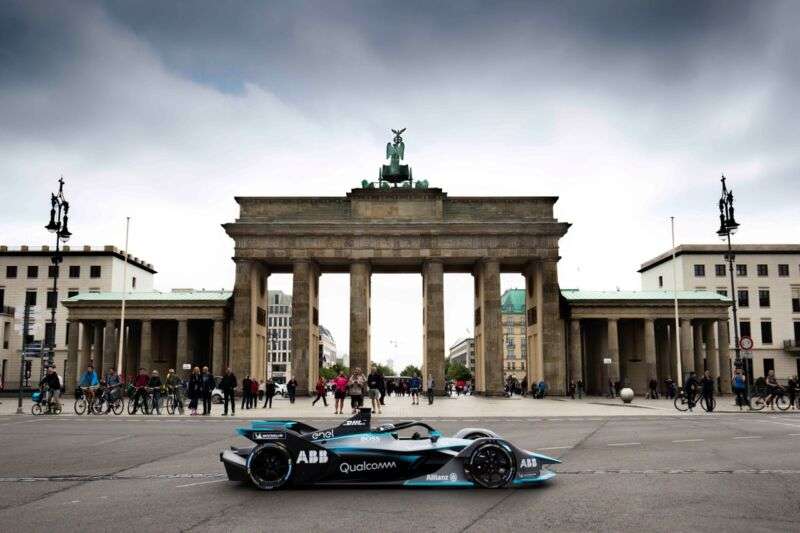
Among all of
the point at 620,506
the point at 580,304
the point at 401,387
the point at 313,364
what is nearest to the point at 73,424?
the point at 620,506

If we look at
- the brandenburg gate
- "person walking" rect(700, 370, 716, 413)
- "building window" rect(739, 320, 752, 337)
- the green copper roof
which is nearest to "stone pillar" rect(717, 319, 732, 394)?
the brandenburg gate

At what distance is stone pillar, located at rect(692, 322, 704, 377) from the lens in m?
63.8

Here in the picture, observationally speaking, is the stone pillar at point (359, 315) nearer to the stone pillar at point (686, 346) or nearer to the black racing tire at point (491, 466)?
the stone pillar at point (686, 346)

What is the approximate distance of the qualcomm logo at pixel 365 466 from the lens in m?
11.3

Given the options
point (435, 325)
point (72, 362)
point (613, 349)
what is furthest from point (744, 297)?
point (72, 362)

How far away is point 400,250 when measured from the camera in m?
59.6

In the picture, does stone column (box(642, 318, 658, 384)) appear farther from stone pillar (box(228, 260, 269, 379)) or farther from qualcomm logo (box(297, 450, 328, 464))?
qualcomm logo (box(297, 450, 328, 464))

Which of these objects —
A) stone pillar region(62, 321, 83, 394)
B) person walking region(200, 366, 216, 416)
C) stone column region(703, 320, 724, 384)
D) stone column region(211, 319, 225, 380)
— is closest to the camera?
person walking region(200, 366, 216, 416)

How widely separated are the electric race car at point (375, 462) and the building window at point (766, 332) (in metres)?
83.7

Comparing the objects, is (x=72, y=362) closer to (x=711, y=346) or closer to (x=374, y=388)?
(x=374, y=388)

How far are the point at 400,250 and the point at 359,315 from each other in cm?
616

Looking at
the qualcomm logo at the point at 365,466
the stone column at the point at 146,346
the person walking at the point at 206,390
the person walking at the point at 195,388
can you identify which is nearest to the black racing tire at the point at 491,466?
the qualcomm logo at the point at 365,466

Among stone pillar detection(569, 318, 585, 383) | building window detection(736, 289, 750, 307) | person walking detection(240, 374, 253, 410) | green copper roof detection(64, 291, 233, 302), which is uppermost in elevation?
building window detection(736, 289, 750, 307)

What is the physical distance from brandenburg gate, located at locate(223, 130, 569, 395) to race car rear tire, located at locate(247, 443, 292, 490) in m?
46.6
